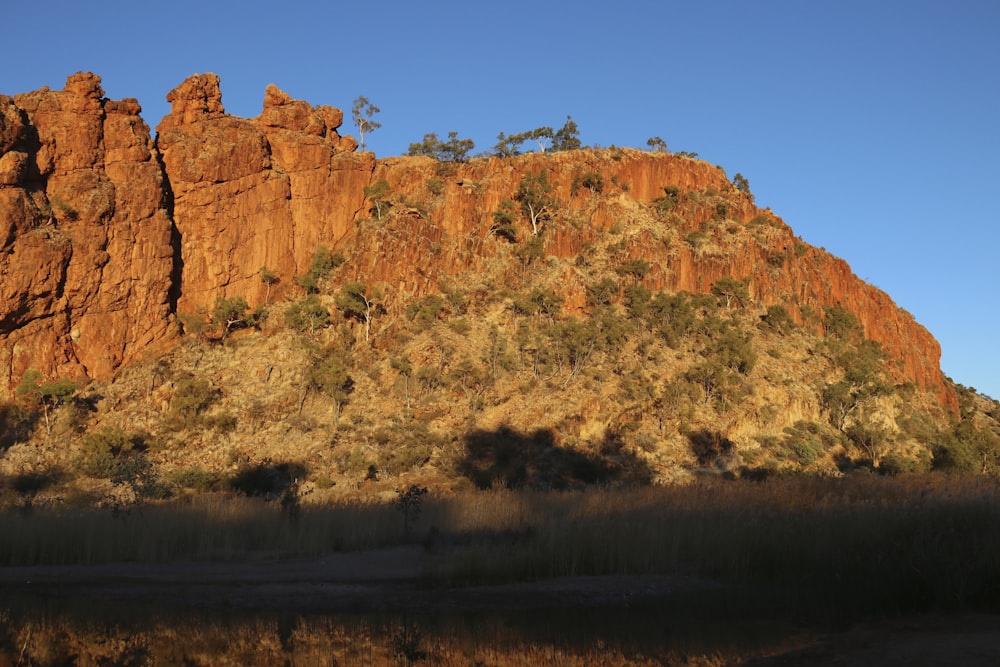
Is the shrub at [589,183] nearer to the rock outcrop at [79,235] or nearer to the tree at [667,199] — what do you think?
the tree at [667,199]

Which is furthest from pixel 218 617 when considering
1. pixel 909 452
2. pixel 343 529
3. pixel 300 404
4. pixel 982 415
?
pixel 982 415

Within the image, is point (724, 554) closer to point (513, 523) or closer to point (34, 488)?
point (513, 523)

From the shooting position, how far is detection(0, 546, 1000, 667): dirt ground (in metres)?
8.00

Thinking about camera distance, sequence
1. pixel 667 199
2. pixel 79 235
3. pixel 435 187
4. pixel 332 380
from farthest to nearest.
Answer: pixel 667 199 → pixel 435 187 → pixel 79 235 → pixel 332 380

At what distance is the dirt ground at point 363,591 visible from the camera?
8000 mm

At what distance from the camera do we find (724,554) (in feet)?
38.8

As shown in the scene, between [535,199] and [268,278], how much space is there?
1781 cm

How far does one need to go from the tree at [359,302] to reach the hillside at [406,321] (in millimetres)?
237

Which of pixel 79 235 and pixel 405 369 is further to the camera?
pixel 79 235

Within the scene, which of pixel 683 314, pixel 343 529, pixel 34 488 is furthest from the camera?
pixel 683 314

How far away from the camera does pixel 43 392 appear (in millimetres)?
36844

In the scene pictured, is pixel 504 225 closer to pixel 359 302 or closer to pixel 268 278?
pixel 359 302

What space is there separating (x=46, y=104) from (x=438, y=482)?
30.7 meters

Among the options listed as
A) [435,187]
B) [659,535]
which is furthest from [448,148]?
[659,535]
